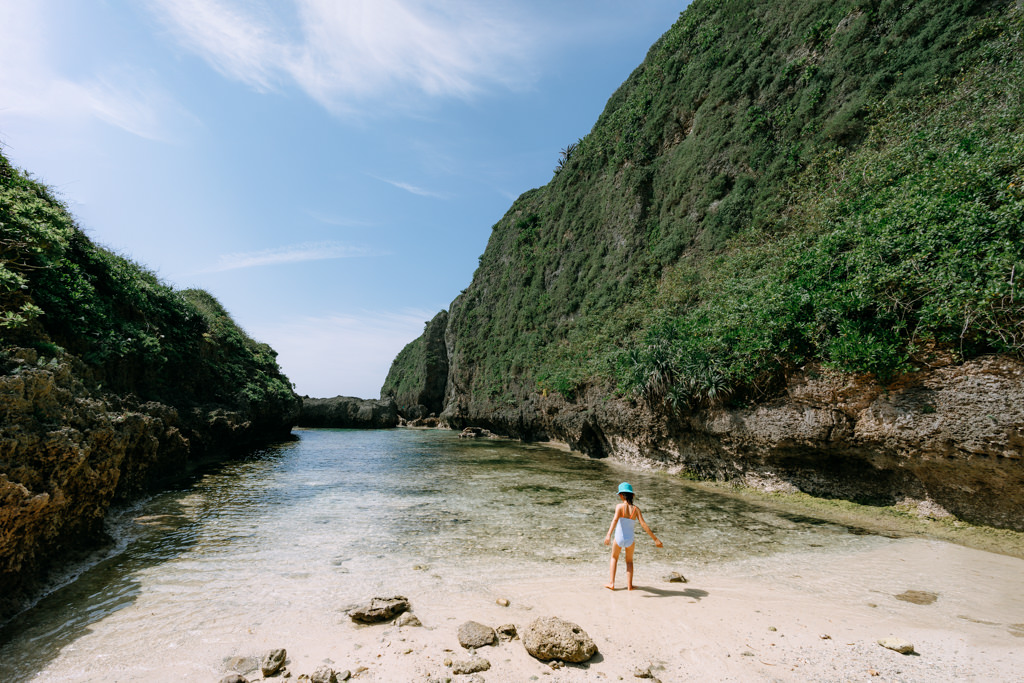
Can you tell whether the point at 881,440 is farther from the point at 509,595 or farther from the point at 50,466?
the point at 50,466

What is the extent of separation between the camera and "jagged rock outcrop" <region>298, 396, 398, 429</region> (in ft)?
145

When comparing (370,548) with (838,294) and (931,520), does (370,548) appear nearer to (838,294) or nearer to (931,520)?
(931,520)

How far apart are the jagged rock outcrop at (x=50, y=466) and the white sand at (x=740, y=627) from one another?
3242 mm

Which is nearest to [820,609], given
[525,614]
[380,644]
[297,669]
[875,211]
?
[525,614]

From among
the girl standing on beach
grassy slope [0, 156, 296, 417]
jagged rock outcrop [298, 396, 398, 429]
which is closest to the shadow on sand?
the girl standing on beach

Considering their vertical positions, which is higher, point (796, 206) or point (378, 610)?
point (796, 206)

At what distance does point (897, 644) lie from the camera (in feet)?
13.5

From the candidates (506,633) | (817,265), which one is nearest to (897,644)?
(506,633)

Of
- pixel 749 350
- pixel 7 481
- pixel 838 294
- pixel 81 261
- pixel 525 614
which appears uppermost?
pixel 81 261

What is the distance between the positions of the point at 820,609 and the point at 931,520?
5371 millimetres

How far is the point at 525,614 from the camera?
5059 mm

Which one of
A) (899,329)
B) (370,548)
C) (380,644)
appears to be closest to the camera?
(380,644)

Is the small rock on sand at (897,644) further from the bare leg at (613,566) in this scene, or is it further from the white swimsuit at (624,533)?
the bare leg at (613,566)

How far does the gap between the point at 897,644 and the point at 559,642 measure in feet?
10.9
